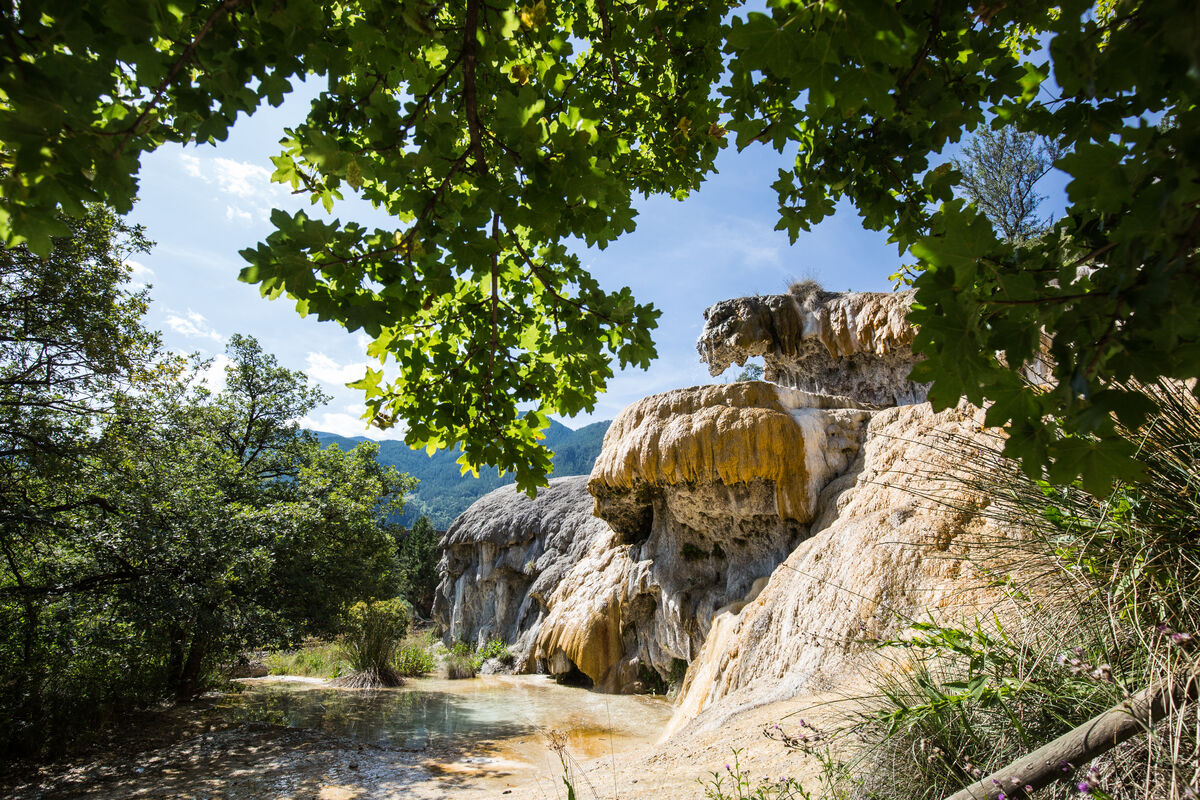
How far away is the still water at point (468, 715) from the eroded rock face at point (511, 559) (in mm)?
3511

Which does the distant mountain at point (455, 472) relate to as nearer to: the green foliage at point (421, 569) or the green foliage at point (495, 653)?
the green foliage at point (421, 569)

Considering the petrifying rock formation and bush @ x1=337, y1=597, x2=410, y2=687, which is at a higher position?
the petrifying rock formation

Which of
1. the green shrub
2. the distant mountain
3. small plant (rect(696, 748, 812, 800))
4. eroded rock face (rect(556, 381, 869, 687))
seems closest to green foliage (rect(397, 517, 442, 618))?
the green shrub

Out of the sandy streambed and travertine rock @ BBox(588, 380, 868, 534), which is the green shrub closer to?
the sandy streambed

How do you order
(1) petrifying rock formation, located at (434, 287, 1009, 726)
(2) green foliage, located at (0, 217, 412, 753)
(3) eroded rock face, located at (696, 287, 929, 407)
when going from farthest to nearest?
(3) eroded rock face, located at (696, 287, 929, 407) → (2) green foliage, located at (0, 217, 412, 753) → (1) petrifying rock formation, located at (434, 287, 1009, 726)

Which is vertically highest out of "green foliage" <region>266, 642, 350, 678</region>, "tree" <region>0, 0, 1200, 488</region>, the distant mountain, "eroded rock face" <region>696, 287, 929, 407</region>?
the distant mountain

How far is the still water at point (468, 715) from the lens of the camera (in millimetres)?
6766

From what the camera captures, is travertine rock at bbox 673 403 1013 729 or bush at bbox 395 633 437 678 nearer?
travertine rock at bbox 673 403 1013 729

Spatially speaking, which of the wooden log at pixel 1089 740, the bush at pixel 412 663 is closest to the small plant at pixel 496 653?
the bush at pixel 412 663

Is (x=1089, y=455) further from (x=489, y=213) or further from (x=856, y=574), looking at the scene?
(x=856, y=574)

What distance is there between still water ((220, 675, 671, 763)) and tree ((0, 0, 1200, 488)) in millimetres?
5035

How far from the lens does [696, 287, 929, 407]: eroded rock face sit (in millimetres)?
10539

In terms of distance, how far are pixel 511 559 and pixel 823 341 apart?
1047 cm

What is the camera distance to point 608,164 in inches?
81.7
